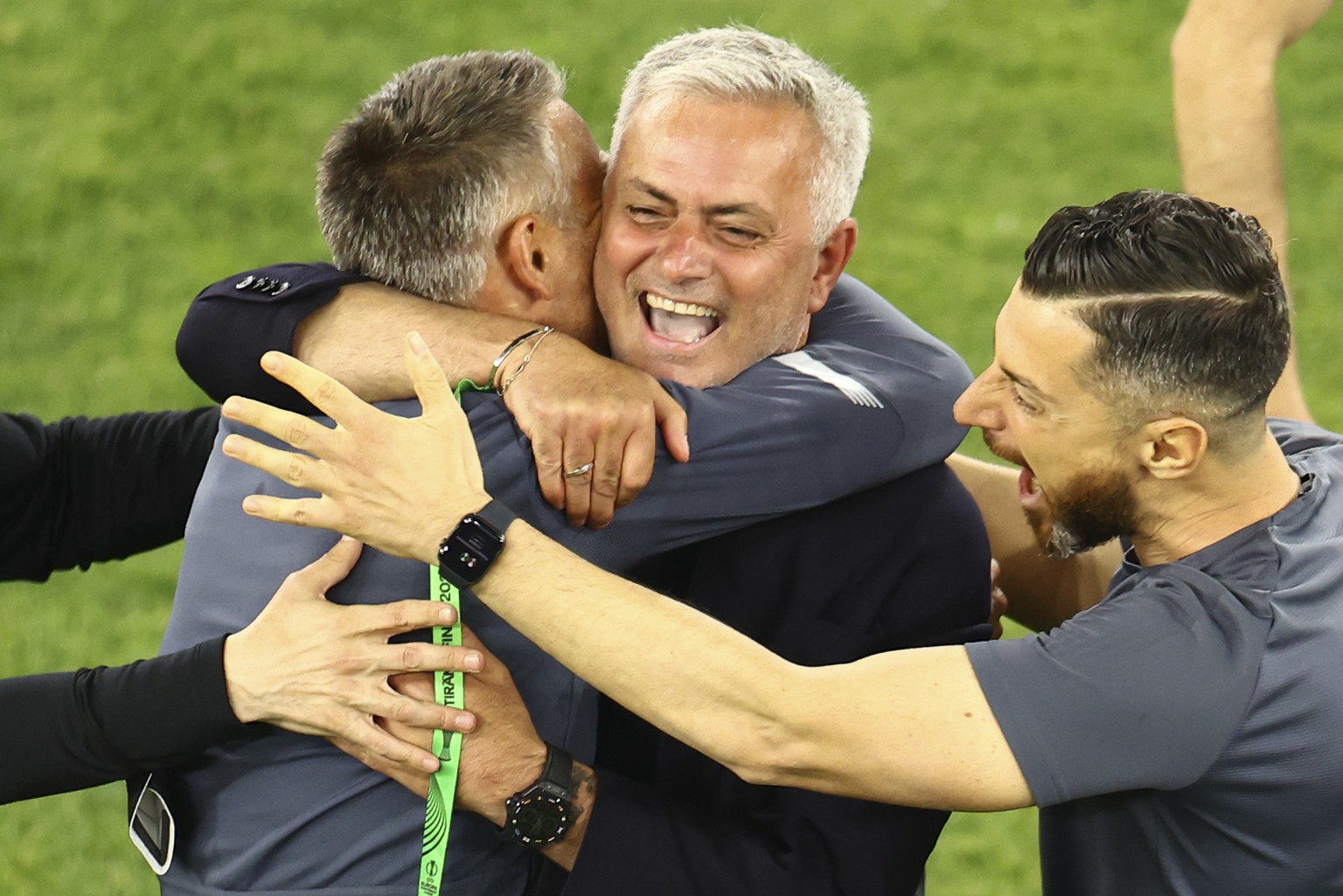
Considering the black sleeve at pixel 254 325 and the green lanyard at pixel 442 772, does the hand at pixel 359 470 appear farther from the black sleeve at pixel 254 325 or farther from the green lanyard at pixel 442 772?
the black sleeve at pixel 254 325

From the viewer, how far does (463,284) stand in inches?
113

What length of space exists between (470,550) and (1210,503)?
3.52 ft

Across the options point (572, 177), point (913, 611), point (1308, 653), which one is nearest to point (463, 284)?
point (572, 177)

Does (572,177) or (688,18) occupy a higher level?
(572,177)

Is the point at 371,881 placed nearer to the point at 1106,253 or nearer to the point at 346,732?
the point at 346,732

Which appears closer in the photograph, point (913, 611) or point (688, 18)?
point (913, 611)

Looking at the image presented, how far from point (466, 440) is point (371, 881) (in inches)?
28.1

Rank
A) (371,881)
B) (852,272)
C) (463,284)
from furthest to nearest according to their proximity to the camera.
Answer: (852,272)
(463,284)
(371,881)

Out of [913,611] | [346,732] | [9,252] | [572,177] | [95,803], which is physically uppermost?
[572,177]

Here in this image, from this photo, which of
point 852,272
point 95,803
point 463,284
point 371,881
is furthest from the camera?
point 852,272

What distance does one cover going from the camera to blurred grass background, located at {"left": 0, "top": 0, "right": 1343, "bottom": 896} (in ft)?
22.1

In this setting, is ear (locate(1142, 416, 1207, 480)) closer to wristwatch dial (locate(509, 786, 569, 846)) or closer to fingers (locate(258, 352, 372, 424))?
wristwatch dial (locate(509, 786, 569, 846))

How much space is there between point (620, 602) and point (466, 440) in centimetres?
32

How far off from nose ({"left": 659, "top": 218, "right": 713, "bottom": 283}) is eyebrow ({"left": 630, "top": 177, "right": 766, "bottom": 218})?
0.12 ft
